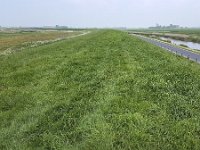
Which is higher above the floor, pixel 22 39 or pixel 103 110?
pixel 103 110

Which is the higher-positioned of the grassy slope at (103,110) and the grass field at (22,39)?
the grassy slope at (103,110)

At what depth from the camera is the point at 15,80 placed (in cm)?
2516

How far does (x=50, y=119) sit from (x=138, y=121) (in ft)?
12.2

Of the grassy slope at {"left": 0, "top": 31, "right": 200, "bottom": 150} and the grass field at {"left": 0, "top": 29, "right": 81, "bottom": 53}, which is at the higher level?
the grassy slope at {"left": 0, "top": 31, "right": 200, "bottom": 150}

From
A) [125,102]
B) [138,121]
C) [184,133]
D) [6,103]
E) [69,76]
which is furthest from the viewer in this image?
[69,76]

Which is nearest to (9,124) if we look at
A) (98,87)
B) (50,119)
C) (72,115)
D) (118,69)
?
(50,119)

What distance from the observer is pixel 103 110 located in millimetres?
15148

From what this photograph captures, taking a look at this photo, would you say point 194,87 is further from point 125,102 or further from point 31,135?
point 31,135

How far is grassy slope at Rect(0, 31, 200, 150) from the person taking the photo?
12.1m

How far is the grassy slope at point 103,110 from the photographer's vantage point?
12102mm

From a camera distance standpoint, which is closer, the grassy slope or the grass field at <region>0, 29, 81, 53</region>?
the grassy slope

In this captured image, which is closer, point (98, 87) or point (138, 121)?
point (138, 121)

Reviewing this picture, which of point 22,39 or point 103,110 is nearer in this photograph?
point 103,110

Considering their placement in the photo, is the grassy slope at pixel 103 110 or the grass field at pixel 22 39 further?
the grass field at pixel 22 39
